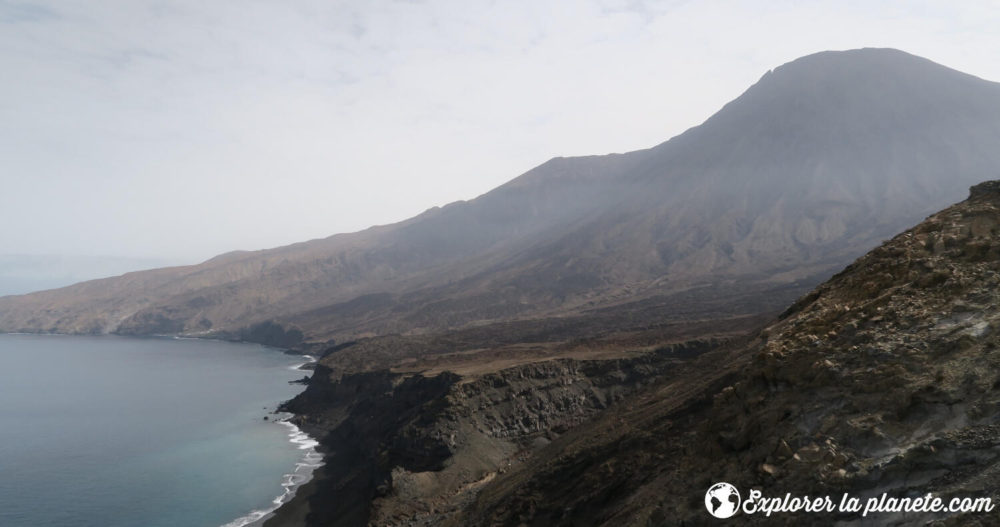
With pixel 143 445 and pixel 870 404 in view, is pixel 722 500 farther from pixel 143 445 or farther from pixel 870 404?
pixel 143 445

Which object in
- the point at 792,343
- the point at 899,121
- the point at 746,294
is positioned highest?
the point at 899,121

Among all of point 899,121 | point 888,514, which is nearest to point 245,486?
point 888,514

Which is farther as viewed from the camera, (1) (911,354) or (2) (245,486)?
(2) (245,486)

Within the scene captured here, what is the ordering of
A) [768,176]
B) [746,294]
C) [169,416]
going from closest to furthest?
[169,416] < [746,294] < [768,176]

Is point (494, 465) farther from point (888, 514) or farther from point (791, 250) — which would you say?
point (791, 250)

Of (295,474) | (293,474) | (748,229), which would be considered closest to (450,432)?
(295,474)

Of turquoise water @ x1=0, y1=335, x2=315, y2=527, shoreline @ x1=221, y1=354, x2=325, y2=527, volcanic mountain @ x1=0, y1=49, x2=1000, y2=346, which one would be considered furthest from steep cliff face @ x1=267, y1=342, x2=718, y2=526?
volcanic mountain @ x1=0, y1=49, x2=1000, y2=346
